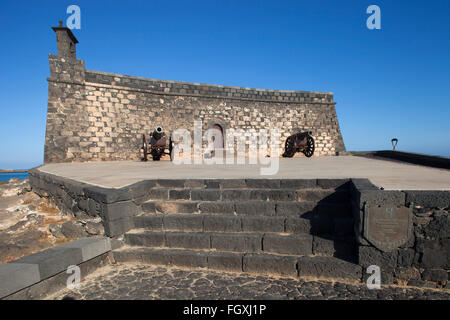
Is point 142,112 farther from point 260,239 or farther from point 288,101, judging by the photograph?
point 260,239

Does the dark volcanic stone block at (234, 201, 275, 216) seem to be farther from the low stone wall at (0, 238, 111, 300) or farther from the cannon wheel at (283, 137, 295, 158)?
the cannon wheel at (283, 137, 295, 158)

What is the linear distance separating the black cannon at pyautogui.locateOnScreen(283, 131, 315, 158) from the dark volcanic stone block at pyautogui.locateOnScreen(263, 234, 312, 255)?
1084 cm

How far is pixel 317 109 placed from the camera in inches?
615

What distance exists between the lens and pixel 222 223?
135 inches

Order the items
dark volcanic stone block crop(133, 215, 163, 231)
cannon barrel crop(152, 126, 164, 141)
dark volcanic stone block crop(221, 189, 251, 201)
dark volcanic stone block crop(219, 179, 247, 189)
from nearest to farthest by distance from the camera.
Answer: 1. dark volcanic stone block crop(133, 215, 163, 231)
2. dark volcanic stone block crop(221, 189, 251, 201)
3. dark volcanic stone block crop(219, 179, 247, 189)
4. cannon barrel crop(152, 126, 164, 141)

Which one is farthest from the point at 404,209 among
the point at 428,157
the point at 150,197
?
the point at 428,157

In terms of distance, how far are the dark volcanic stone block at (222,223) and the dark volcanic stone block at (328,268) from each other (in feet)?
3.25

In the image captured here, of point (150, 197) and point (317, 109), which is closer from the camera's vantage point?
point (150, 197)

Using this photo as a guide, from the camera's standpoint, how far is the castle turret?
1026 centimetres

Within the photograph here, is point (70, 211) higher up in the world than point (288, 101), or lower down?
lower down

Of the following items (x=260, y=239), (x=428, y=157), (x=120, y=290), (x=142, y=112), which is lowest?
(x=120, y=290)

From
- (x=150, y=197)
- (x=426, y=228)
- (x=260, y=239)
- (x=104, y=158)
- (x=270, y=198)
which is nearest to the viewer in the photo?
(x=426, y=228)

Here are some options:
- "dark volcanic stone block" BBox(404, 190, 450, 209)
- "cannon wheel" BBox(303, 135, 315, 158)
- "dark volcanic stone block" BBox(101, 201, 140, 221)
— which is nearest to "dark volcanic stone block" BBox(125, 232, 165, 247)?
"dark volcanic stone block" BBox(101, 201, 140, 221)
